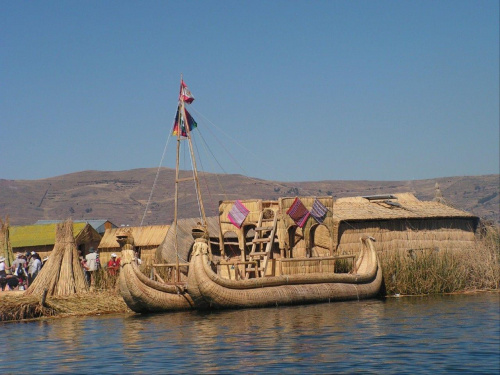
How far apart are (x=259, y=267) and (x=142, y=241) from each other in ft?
28.9

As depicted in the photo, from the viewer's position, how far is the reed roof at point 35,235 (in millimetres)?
33031

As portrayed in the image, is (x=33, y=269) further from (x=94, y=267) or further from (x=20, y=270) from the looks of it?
(x=94, y=267)

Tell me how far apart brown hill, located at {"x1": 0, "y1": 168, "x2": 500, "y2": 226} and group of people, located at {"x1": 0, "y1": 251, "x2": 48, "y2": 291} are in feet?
166

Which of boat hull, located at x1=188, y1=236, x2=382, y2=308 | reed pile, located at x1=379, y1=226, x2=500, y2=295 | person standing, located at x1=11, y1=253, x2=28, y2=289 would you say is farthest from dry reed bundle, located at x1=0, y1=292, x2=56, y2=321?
reed pile, located at x1=379, y1=226, x2=500, y2=295

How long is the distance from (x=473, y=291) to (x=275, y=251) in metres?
6.46

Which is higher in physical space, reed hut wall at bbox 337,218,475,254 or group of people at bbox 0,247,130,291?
reed hut wall at bbox 337,218,475,254

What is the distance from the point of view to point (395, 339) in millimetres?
14625

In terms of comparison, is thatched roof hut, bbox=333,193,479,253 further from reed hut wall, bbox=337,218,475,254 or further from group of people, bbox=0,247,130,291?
group of people, bbox=0,247,130,291

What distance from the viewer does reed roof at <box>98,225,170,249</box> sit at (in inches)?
1219

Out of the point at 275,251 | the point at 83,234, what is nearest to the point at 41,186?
the point at 83,234

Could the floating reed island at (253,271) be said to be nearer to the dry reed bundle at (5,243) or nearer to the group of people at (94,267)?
the group of people at (94,267)

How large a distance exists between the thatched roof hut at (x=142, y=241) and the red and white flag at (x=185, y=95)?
8.10m

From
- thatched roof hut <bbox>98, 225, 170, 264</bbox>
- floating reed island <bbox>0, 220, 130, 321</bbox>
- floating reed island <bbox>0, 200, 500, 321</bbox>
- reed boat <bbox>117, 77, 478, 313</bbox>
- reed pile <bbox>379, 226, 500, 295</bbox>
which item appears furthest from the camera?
thatched roof hut <bbox>98, 225, 170, 264</bbox>

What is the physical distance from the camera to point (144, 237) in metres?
31.5
